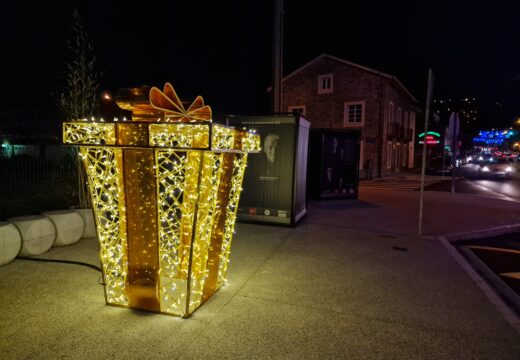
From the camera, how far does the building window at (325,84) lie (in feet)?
79.4

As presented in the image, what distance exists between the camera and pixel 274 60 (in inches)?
343

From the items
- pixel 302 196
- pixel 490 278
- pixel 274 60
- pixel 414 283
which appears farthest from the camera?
pixel 274 60

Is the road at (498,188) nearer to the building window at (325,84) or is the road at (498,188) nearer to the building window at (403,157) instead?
the building window at (403,157)

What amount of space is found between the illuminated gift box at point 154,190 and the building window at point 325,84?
22.0 metres

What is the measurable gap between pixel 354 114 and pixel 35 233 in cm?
2183

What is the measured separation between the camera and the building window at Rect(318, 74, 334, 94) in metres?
24.2

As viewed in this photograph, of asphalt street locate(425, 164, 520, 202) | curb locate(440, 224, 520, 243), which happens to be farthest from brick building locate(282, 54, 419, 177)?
curb locate(440, 224, 520, 243)

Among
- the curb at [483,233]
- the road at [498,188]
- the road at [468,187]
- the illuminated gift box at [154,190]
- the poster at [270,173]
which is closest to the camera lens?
the illuminated gift box at [154,190]

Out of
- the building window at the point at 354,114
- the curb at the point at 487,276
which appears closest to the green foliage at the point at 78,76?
the curb at the point at 487,276

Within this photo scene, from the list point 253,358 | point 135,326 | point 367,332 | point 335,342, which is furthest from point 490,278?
point 135,326

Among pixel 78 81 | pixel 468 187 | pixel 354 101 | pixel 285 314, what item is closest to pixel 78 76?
pixel 78 81

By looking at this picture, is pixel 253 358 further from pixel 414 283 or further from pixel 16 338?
pixel 414 283

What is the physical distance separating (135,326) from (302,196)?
552cm

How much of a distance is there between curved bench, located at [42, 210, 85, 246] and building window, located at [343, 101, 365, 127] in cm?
2070
